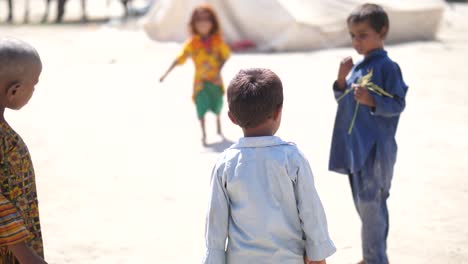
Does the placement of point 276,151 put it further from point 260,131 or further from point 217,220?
point 217,220

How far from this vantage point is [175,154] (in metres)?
6.51

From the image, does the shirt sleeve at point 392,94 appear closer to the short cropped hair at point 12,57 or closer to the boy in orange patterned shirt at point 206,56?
the short cropped hair at point 12,57

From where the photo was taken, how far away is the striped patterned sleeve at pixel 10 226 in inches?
88.0

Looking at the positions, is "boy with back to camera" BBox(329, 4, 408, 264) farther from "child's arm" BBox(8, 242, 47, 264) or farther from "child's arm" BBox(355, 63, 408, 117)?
"child's arm" BBox(8, 242, 47, 264)

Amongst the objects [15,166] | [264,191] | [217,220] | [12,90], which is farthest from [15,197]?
[264,191]

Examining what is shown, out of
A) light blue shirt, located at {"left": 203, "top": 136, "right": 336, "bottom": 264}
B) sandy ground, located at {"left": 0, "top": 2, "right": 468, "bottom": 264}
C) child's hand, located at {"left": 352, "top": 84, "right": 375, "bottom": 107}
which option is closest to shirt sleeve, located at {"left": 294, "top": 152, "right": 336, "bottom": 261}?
light blue shirt, located at {"left": 203, "top": 136, "right": 336, "bottom": 264}

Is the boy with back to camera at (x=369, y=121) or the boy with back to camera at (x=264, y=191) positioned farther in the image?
the boy with back to camera at (x=369, y=121)

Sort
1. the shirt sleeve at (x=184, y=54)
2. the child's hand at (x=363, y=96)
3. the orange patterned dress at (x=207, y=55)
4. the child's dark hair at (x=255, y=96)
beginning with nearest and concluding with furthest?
the child's dark hair at (x=255, y=96) < the child's hand at (x=363, y=96) < the shirt sleeve at (x=184, y=54) < the orange patterned dress at (x=207, y=55)

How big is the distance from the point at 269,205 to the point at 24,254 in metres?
0.79

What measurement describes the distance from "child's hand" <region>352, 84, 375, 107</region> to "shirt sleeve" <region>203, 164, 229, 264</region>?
128 centimetres

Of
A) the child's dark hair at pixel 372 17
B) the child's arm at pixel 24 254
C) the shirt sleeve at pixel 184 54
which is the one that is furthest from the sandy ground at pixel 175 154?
the child's arm at pixel 24 254

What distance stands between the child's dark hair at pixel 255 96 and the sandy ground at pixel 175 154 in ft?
6.65

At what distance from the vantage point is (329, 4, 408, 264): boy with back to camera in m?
3.40

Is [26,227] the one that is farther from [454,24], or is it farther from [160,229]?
[454,24]
